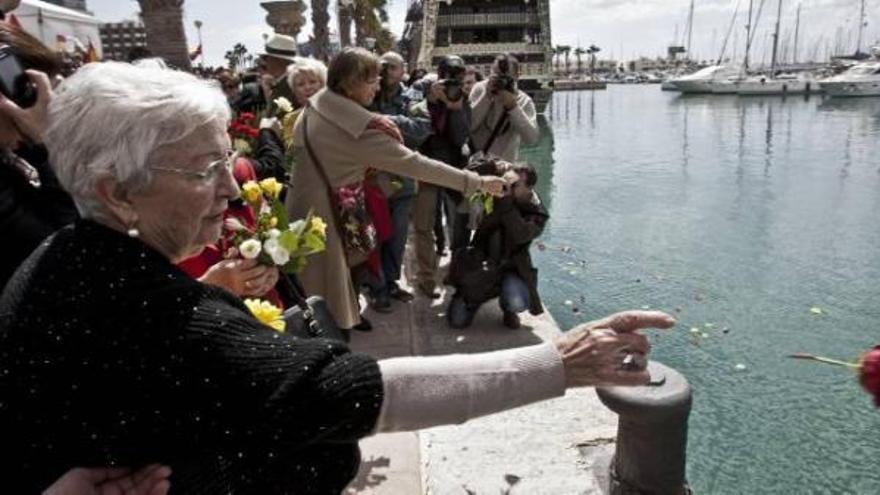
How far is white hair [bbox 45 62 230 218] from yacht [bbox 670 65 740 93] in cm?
6980

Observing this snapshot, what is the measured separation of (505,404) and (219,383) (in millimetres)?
578

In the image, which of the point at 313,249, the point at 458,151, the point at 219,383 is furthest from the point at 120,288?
the point at 458,151

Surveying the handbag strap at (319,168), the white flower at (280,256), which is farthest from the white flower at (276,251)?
the handbag strap at (319,168)

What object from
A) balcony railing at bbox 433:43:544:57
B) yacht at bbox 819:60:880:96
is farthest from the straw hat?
yacht at bbox 819:60:880:96

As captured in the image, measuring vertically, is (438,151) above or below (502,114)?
below

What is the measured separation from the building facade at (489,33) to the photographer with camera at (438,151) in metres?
33.4

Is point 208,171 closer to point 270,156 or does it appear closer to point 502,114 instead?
point 270,156

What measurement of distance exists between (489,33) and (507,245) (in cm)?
4387

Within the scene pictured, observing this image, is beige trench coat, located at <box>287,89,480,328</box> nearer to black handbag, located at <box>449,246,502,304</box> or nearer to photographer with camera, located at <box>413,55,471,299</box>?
black handbag, located at <box>449,246,502,304</box>

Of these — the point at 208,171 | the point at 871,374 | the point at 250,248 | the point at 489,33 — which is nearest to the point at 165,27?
the point at 250,248

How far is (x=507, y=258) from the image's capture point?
16.3ft

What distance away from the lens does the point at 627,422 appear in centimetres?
282

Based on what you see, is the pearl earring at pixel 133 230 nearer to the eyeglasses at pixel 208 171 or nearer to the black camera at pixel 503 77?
the eyeglasses at pixel 208 171

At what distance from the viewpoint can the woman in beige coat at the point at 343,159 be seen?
128 inches
